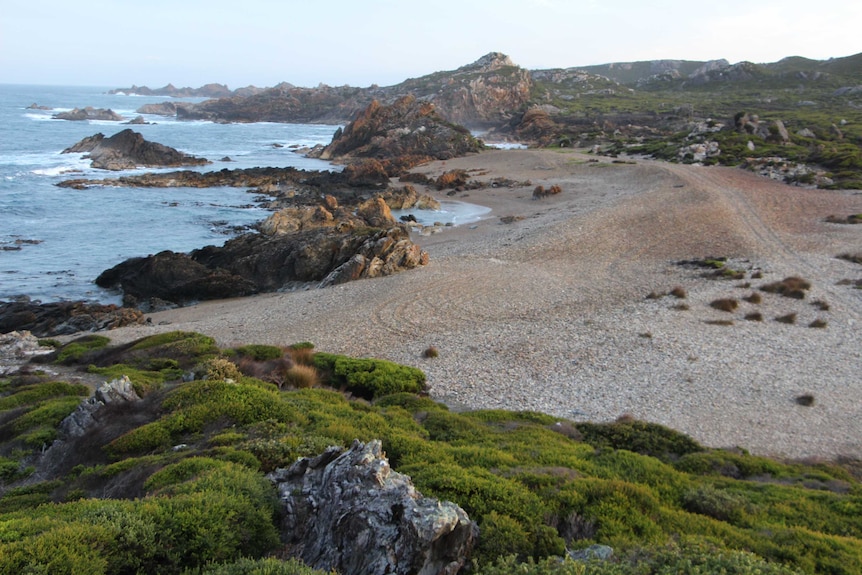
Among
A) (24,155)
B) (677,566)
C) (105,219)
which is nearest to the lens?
(677,566)

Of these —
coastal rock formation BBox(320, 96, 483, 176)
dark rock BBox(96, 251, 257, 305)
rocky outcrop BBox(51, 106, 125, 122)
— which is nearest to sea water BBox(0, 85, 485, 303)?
dark rock BBox(96, 251, 257, 305)

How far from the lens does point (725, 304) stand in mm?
22406

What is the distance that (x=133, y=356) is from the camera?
17.6 metres

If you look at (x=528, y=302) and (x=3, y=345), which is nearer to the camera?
(x=3, y=345)

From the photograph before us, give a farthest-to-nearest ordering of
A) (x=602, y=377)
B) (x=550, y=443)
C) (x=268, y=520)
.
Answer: (x=602, y=377) < (x=550, y=443) < (x=268, y=520)

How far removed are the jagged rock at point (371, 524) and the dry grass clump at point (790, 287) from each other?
22107mm

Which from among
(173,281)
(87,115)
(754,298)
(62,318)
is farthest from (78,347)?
(87,115)

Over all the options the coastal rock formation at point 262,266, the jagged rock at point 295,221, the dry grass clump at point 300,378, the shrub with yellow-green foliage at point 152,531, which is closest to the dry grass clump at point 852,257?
the coastal rock formation at point 262,266

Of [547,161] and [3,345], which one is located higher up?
[547,161]

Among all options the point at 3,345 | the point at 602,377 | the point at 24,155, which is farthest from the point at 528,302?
the point at 24,155

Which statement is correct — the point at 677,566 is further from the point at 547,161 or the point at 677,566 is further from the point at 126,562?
the point at 547,161

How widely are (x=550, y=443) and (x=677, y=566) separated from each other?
17.2ft

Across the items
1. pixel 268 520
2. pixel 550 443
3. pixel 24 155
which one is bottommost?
pixel 550 443

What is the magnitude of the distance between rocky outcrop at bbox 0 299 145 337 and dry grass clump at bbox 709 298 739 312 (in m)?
24.5
